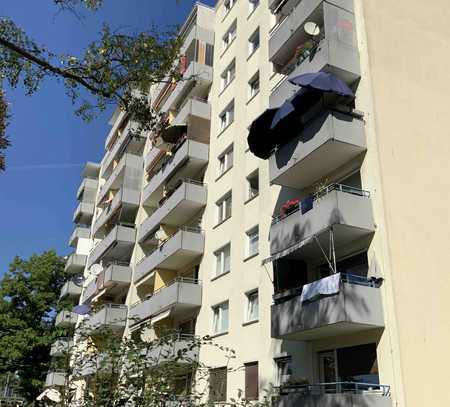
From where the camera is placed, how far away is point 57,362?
577 cm

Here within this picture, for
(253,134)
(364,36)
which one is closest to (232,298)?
(253,134)

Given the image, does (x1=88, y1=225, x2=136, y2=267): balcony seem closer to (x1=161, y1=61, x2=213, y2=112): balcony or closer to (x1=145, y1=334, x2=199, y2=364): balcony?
(x1=161, y1=61, x2=213, y2=112): balcony

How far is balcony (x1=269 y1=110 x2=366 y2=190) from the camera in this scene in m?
15.2

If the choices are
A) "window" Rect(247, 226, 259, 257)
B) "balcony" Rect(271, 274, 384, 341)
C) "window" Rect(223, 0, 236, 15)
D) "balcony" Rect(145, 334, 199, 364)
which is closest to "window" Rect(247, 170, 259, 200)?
"window" Rect(247, 226, 259, 257)

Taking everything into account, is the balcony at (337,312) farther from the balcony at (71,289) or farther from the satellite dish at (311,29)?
the balcony at (71,289)

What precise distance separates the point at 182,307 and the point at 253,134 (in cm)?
971

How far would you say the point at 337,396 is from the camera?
12320 mm

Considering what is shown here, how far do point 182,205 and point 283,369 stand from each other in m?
11.7

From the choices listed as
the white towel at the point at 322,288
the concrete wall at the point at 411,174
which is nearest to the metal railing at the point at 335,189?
the concrete wall at the point at 411,174

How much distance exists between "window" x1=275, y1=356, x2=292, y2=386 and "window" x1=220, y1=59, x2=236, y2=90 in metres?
15.7

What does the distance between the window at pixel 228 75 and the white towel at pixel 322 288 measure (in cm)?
1566

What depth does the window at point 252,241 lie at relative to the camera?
2027 centimetres

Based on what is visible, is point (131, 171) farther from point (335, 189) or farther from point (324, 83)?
point (335, 189)

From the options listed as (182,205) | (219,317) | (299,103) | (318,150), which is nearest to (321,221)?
(318,150)
